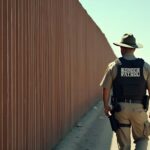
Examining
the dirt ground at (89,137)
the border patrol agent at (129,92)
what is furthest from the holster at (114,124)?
the dirt ground at (89,137)

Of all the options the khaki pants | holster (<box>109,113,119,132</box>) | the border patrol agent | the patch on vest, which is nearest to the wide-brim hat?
the border patrol agent

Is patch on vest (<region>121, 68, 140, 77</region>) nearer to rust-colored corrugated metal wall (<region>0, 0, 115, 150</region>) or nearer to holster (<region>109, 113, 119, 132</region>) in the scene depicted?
holster (<region>109, 113, 119, 132</region>)

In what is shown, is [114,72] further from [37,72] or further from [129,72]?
[37,72]

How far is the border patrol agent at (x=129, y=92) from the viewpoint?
20.8 feet

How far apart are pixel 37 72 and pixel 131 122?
174 centimetres

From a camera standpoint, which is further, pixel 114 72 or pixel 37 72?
pixel 37 72

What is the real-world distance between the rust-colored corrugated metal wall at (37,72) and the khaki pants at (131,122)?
4.04ft

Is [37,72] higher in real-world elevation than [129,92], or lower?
higher

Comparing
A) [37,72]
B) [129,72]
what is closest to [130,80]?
[129,72]

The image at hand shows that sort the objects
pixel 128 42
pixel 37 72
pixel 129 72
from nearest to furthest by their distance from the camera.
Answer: pixel 129 72, pixel 128 42, pixel 37 72

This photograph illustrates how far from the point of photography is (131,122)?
6406 mm

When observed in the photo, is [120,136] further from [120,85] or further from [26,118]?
[26,118]

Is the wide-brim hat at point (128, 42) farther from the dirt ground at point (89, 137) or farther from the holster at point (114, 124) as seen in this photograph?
the dirt ground at point (89, 137)

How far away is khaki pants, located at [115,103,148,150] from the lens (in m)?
6.33
